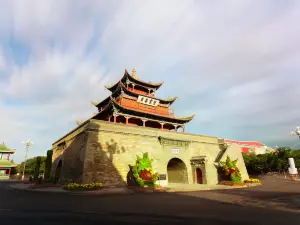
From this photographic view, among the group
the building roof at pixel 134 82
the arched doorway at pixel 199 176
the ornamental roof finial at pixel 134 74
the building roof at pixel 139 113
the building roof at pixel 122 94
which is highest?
the ornamental roof finial at pixel 134 74

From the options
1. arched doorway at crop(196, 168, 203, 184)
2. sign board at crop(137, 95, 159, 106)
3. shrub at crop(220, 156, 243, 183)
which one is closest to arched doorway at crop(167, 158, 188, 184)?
arched doorway at crop(196, 168, 203, 184)

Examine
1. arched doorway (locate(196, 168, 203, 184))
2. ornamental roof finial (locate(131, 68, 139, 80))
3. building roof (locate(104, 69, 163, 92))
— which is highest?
ornamental roof finial (locate(131, 68, 139, 80))

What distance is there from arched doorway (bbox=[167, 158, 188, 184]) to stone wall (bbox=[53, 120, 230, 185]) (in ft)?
1.82

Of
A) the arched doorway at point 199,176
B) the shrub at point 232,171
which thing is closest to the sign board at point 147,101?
the arched doorway at point 199,176

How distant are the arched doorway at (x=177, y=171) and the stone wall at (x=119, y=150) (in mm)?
554

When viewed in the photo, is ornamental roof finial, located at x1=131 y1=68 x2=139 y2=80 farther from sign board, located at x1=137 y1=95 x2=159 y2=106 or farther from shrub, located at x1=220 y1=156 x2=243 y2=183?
shrub, located at x1=220 y1=156 x2=243 y2=183

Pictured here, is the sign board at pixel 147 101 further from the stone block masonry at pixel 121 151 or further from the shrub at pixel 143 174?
the shrub at pixel 143 174

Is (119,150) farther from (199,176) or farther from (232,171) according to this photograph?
(232,171)

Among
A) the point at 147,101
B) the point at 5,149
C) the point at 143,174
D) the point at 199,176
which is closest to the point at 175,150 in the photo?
the point at 199,176

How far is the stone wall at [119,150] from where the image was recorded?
18594mm

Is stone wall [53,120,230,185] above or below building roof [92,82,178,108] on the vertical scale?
below

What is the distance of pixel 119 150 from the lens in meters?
20.3

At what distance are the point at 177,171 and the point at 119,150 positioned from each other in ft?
29.7

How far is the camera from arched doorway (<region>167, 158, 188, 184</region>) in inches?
949
